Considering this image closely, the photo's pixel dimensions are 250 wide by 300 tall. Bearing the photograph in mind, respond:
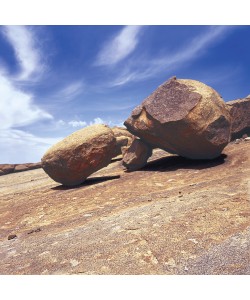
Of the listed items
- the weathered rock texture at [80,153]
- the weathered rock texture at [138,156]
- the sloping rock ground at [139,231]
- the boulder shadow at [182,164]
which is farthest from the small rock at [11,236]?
the weathered rock texture at [138,156]

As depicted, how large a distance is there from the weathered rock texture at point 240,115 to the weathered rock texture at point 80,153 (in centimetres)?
831

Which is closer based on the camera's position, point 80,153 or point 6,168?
point 80,153

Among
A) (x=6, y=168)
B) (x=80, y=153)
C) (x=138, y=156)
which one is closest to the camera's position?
(x=80, y=153)

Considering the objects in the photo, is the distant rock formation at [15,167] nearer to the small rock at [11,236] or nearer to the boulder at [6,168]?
the boulder at [6,168]

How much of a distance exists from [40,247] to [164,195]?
4.11 m

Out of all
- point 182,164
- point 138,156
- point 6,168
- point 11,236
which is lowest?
point 11,236

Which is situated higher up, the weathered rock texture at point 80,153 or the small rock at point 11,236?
the weathered rock texture at point 80,153

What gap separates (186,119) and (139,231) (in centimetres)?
714

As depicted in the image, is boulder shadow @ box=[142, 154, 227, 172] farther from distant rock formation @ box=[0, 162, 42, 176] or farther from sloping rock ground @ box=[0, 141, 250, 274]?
distant rock formation @ box=[0, 162, 42, 176]

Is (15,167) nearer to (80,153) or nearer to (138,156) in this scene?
(138,156)

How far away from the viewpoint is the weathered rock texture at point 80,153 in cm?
1267

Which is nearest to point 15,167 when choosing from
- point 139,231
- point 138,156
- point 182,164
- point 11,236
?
point 138,156

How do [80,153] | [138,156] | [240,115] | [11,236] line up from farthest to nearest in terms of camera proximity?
[240,115] → [138,156] → [80,153] → [11,236]

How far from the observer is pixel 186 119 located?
39.7 feet
